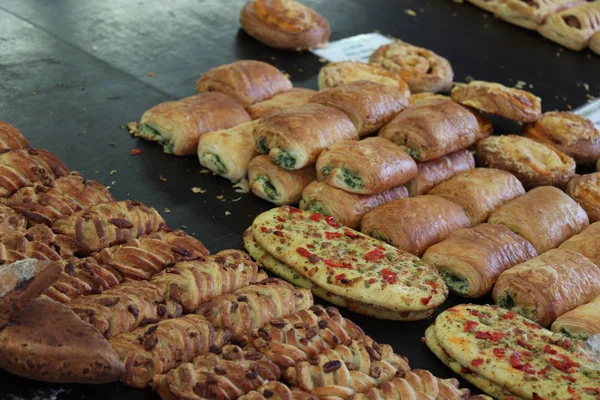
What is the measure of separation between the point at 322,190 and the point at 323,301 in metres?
0.85

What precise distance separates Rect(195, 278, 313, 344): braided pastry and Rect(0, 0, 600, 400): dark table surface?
0.46 m

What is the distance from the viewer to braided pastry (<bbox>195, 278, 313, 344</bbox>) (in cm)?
375

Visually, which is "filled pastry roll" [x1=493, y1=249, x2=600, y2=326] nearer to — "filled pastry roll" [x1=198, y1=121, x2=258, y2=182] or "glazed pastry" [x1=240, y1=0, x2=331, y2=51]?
"filled pastry roll" [x1=198, y1=121, x2=258, y2=182]

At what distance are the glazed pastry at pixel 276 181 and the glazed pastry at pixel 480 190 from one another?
84 cm

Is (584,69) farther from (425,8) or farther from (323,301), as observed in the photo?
(323,301)

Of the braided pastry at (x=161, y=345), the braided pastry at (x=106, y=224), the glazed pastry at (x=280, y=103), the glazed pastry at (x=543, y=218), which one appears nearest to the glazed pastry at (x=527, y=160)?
the glazed pastry at (x=543, y=218)

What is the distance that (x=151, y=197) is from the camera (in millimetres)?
5137

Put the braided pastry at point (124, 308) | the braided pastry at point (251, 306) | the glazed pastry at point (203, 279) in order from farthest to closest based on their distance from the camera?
the glazed pastry at point (203, 279), the braided pastry at point (251, 306), the braided pastry at point (124, 308)

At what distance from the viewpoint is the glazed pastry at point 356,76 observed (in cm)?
632

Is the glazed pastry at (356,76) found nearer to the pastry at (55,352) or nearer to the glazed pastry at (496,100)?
the glazed pastry at (496,100)

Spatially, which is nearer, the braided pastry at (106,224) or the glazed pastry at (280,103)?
the braided pastry at (106,224)

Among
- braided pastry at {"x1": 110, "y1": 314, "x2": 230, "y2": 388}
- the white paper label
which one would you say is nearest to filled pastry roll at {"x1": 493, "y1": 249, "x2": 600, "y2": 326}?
braided pastry at {"x1": 110, "y1": 314, "x2": 230, "y2": 388}

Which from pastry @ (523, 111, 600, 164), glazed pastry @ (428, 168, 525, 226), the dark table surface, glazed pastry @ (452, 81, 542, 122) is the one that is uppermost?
glazed pastry @ (452, 81, 542, 122)

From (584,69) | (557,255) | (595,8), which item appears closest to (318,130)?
(557,255)
